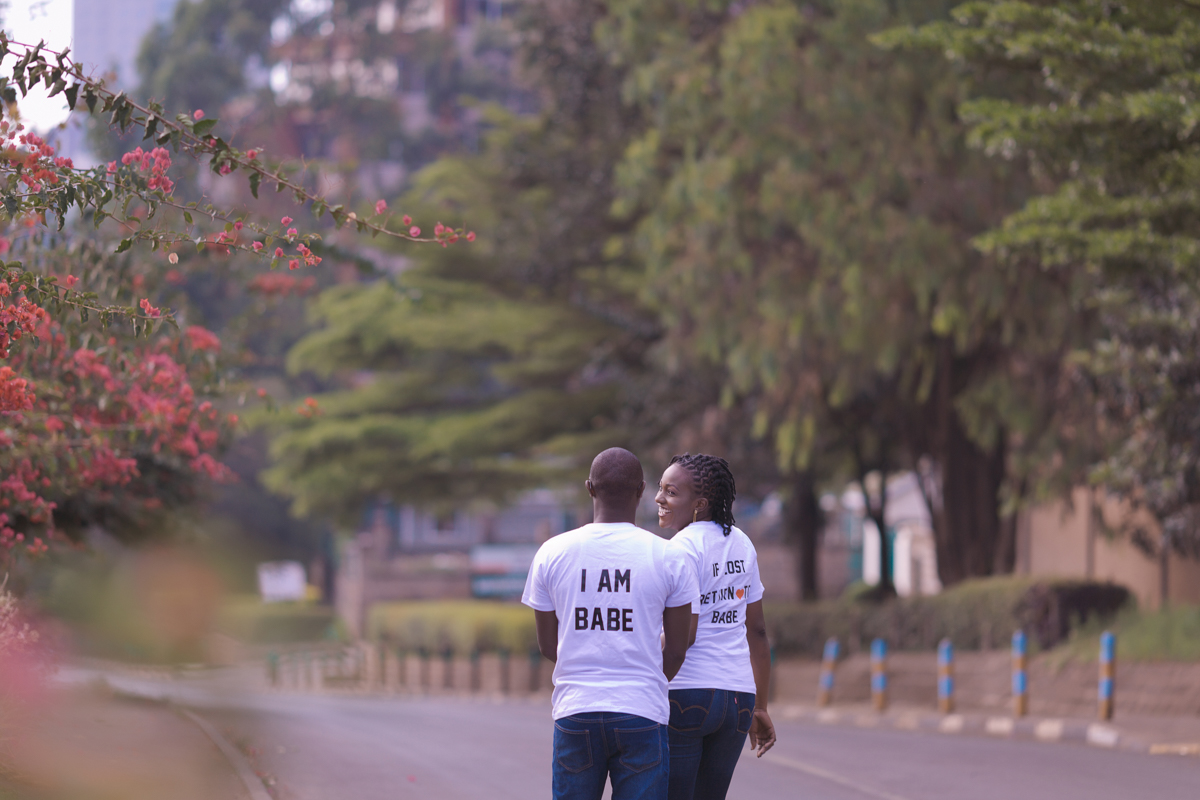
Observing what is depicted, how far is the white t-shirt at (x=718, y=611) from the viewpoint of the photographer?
18.7ft

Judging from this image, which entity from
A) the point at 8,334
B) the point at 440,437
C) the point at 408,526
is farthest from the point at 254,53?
the point at 8,334

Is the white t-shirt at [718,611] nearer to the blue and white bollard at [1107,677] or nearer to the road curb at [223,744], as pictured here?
the road curb at [223,744]

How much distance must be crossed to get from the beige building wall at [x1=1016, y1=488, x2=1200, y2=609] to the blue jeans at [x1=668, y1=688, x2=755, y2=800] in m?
15.1

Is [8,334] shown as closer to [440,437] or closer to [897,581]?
[440,437]

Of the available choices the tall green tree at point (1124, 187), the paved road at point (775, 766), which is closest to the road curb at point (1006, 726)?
the paved road at point (775, 766)

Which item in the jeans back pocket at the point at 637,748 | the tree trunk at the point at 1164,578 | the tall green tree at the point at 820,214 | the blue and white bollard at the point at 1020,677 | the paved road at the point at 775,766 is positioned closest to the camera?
the jeans back pocket at the point at 637,748

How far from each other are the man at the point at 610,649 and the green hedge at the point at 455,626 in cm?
2533

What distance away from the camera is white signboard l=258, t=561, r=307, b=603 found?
55.8 metres

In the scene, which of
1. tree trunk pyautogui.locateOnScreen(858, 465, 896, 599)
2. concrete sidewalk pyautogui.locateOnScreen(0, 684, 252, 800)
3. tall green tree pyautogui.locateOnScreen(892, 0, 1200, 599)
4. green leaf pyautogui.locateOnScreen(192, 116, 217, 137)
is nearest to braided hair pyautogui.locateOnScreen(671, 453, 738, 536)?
green leaf pyautogui.locateOnScreen(192, 116, 217, 137)

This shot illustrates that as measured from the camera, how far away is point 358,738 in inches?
543

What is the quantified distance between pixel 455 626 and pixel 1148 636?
2209cm

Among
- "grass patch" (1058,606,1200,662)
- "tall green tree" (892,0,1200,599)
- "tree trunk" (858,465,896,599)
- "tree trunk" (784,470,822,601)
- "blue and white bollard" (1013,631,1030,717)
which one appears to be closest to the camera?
"tall green tree" (892,0,1200,599)

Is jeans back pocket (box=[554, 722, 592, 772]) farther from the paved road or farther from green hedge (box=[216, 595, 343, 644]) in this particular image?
green hedge (box=[216, 595, 343, 644])

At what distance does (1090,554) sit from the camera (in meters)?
24.6
